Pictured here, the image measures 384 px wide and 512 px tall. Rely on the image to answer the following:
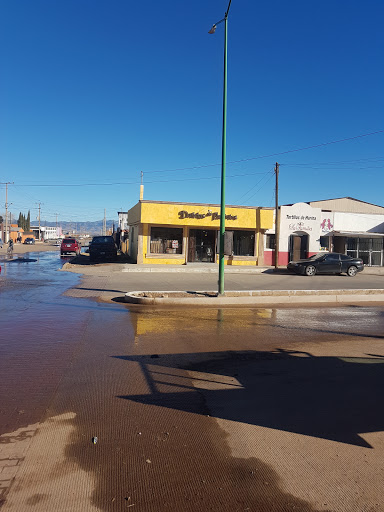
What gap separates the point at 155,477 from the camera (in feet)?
11.1

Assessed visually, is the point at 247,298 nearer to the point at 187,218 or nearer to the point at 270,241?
the point at 187,218

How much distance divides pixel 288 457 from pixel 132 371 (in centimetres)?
309

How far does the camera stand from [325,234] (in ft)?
105

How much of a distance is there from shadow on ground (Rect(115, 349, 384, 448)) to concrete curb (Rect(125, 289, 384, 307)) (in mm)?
6190

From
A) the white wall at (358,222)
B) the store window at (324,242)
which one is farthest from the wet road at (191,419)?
the white wall at (358,222)

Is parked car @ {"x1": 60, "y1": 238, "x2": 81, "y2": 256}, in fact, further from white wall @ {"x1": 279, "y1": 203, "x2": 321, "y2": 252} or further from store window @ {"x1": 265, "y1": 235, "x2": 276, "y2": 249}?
white wall @ {"x1": 279, "y1": 203, "x2": 321, "y2": 252}

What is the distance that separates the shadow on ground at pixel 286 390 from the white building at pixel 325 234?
78.4 ft

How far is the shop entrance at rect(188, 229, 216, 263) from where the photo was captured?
28.7m

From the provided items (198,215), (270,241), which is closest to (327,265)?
(270,241)

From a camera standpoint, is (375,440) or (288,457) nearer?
(288,457)

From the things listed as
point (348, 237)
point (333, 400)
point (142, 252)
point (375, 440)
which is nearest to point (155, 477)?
point (375, 440)

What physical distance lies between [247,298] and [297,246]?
18356 millimetres

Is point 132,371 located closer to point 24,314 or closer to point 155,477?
point 155,477

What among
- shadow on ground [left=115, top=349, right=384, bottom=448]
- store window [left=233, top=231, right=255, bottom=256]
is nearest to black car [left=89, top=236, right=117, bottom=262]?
store window [left=233, top=231, right=255, bottom=256]
